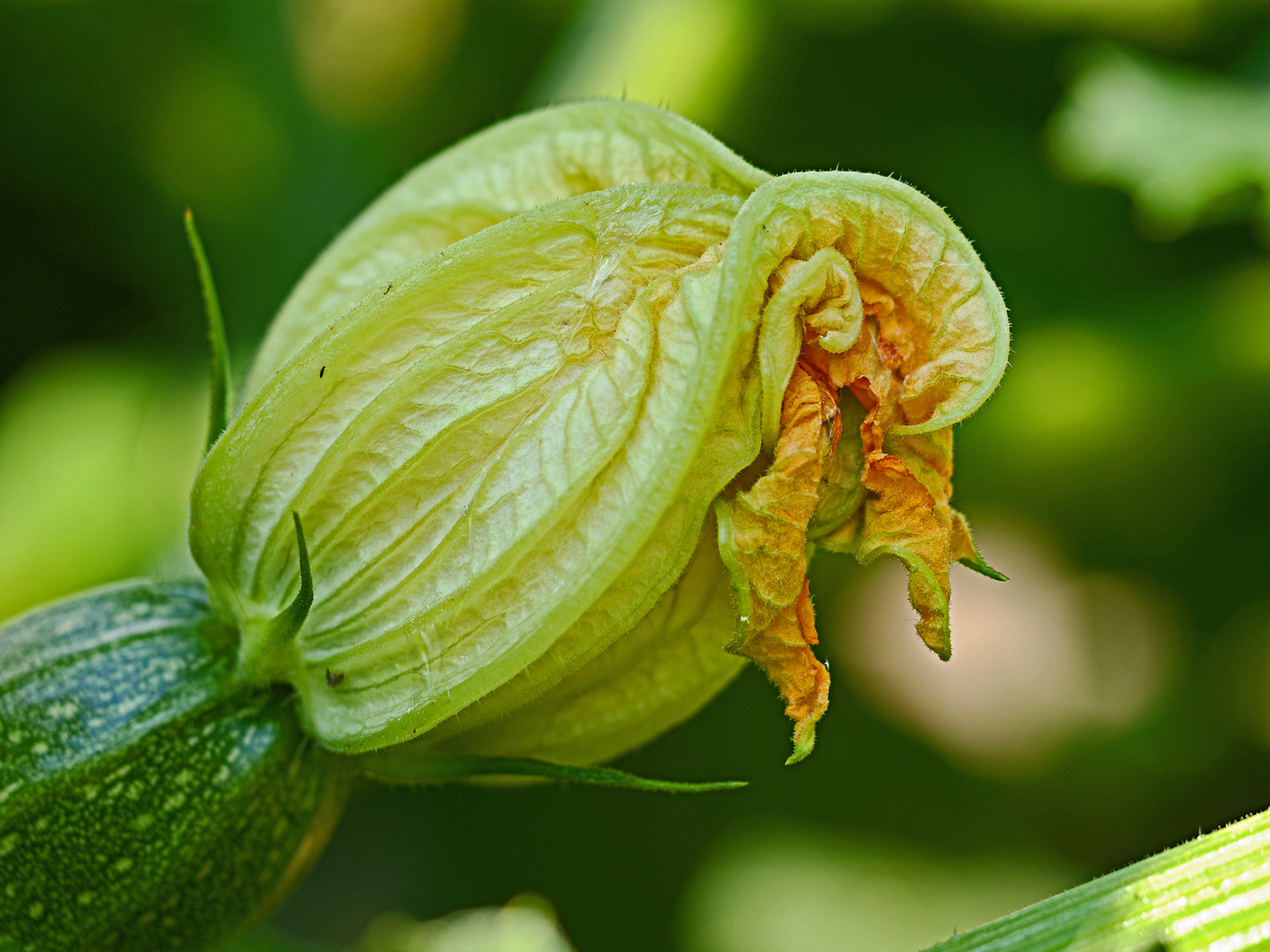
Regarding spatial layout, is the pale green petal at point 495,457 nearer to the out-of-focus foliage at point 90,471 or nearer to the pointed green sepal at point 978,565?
the pointed green sepal at point 978,565

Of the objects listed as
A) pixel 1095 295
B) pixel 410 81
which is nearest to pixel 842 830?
pixel 1095 295

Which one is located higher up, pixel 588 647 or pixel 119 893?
pixel 588 647

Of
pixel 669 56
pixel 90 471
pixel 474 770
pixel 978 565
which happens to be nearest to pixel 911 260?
pixel 978 565

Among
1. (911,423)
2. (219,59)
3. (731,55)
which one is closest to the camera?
(911,423)

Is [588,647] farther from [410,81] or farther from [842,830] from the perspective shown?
[410,81]

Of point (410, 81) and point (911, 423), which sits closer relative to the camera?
point (911, 423)

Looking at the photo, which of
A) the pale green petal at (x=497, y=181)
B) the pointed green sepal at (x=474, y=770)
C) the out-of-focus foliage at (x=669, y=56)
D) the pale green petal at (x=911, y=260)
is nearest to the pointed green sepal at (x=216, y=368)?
the pale green petal at (x=497, y=181)
